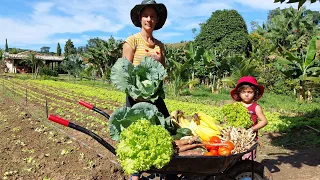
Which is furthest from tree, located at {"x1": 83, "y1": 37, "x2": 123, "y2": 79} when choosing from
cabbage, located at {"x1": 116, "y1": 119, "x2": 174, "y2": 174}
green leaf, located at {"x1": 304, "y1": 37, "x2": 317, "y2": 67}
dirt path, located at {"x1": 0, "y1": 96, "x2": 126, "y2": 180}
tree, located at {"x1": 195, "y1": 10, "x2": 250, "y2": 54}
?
cabbage, located at {"x1": 116, "y1": 119, "x2": 174, "y2": 174}

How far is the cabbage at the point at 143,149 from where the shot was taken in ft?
7.13

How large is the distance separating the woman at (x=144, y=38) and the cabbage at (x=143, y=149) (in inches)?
30.1

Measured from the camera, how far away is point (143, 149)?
2.20 metres

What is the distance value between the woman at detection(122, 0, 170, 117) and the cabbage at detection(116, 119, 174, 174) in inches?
30.1

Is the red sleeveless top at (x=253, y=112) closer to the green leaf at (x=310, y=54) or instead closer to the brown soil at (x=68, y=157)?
the brown soil at (x=68, y=157)

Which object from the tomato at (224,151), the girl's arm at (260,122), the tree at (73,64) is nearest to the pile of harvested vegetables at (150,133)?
the tomato at (224,151)

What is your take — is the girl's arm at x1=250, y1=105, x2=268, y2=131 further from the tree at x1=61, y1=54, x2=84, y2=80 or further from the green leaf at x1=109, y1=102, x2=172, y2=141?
the tree at x1=61, y1=54, x2=84, y2=80

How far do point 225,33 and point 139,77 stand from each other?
29.9 meters

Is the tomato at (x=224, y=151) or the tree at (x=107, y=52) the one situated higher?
the tree at (x=107, y=52)

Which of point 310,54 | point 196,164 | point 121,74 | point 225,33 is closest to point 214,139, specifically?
point 196,164

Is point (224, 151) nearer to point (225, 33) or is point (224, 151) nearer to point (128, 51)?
point (128, 51)

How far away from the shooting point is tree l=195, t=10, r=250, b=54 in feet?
98.1

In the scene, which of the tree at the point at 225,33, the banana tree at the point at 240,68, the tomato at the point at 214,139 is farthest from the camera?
the tree at the point at 225,33

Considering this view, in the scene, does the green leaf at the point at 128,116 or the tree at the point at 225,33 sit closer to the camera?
the green leaf at the point at 128,116
